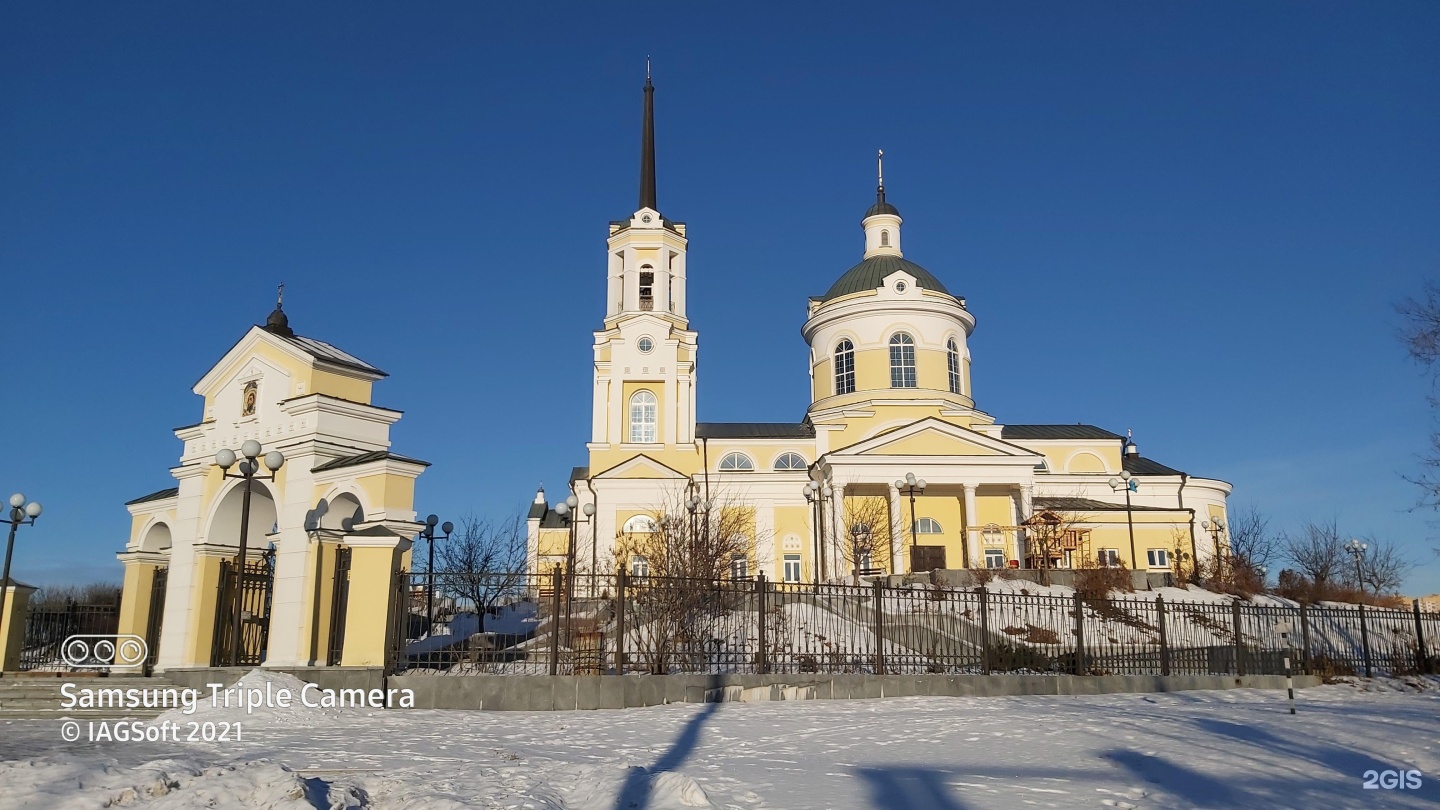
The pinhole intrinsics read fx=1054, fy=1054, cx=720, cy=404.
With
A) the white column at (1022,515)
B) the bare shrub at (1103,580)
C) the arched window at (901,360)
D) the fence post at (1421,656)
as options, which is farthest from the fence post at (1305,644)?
the arched window at (901,360)

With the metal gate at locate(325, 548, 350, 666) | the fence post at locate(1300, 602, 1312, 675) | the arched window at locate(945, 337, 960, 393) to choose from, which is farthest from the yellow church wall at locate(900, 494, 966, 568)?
the metal gate at locate(325, 548, 350, 666)

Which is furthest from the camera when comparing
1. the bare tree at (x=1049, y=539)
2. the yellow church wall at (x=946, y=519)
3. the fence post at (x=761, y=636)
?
the yellow church wall at (x=946, y=519)

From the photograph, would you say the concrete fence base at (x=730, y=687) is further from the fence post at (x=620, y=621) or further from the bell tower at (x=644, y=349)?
the bell tower at (x=644, y=349)

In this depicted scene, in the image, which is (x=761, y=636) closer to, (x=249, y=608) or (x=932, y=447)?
(x=249, y=608)

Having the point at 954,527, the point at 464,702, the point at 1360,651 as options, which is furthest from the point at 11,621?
the point at 954,527

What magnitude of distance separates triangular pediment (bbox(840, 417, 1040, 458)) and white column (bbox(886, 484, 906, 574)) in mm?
1587

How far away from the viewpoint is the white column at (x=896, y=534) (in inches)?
1555

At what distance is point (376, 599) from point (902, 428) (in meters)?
27.5

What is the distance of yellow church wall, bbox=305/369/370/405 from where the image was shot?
62.4 ft

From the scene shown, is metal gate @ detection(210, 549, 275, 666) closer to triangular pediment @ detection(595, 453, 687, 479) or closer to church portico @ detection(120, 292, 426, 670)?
church portico @ detection(120, 292, 426, 670)

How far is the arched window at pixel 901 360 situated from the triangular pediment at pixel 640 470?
10602 mm

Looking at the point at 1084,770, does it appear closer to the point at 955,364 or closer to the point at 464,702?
the point at 464,702

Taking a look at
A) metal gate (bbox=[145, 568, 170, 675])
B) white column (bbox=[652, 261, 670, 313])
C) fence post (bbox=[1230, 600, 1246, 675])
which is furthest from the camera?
white column (bbox=[652, 261, 670, 313])

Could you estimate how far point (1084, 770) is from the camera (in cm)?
920
